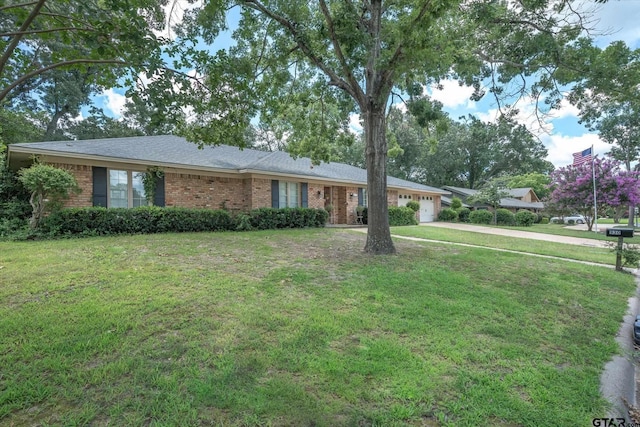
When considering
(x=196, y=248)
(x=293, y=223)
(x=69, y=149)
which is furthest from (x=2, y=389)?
(x=293, y=223)

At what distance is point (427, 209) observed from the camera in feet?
81.9

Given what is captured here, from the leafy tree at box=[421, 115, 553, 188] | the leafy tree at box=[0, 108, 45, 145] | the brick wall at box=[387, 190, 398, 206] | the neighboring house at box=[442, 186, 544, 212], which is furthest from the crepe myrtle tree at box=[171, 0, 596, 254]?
the leafy tree at box=[421, 115, 553, 188]

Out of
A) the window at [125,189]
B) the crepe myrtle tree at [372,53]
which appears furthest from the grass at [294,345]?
the window at [125,189]

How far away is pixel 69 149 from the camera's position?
9.59 meters

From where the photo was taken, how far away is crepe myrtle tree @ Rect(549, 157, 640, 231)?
17453 millimetres

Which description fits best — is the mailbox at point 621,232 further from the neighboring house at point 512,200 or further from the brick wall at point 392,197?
the neighboring house at point 512,200

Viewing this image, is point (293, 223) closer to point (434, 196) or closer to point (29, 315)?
point (29, 315)

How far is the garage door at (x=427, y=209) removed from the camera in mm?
24219

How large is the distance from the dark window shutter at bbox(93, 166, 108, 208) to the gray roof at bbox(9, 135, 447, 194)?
24.8 inches

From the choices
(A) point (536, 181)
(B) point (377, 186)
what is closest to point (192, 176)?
(B) point (377, 186)

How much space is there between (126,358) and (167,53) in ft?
11.8

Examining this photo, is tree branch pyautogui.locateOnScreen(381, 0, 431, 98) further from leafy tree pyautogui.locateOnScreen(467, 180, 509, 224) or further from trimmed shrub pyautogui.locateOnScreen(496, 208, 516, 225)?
trimmed shrub pyautogui.locateOnScreen(496, 208, 516, 225)

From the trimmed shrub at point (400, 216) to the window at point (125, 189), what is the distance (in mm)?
12907

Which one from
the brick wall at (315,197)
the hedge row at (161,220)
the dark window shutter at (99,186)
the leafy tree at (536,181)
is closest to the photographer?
the hedge row at (161,220)
